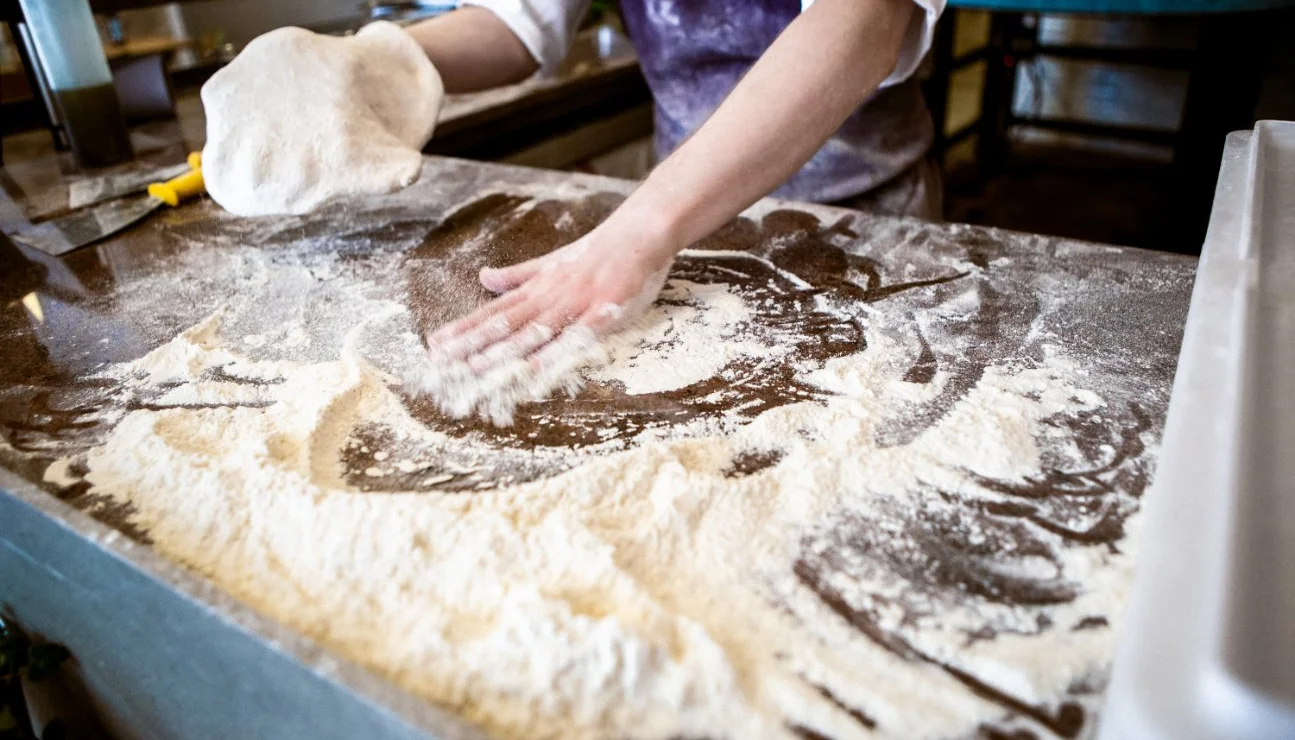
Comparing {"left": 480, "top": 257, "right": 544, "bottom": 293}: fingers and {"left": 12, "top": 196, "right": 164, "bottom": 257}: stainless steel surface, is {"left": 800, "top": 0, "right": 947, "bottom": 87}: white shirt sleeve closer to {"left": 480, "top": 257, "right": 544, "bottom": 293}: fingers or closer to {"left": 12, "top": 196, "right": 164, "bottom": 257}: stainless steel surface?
{"left": 480, "top": 257, "right": 544, "bottom": 293}: fingers

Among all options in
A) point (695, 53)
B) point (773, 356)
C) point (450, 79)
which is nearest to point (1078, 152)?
point (695, 53)

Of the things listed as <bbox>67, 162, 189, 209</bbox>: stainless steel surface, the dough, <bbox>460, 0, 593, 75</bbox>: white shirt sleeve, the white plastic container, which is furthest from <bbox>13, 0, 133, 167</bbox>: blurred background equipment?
the white plastic container

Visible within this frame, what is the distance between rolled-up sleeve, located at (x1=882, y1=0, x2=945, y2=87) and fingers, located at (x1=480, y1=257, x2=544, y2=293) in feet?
1.90

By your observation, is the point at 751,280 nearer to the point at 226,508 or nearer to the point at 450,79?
the point at 226,508

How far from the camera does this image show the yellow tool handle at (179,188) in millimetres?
1333

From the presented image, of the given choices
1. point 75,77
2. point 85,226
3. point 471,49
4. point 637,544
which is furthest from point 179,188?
point 637,544

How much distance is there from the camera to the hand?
0.85 metres

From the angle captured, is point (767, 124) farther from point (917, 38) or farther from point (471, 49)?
point (471, 49)

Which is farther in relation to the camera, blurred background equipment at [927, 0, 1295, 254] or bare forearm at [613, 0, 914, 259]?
blurred background equipment at [927, 0, 1295, 254]

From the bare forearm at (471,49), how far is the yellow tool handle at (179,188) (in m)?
0.44

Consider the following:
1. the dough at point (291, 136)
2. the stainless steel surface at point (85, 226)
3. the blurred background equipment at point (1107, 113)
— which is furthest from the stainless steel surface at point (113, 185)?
the blurred background equipment at point (1107, 113)

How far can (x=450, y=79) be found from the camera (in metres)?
1.43

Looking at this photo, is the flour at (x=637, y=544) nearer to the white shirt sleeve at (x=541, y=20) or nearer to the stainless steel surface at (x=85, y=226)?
the stainless steel surface at (x=85, y=226)

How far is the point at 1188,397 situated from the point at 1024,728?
0.85ft
